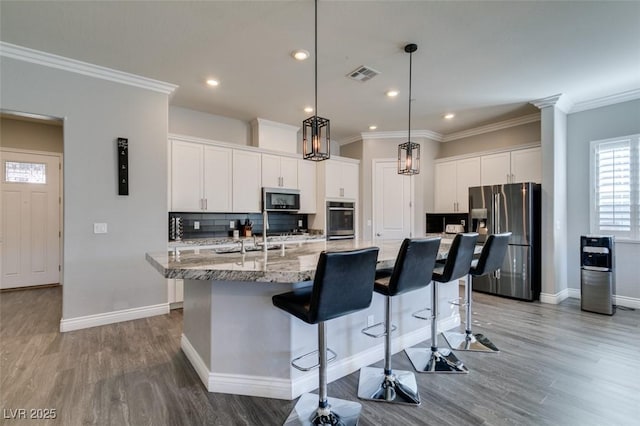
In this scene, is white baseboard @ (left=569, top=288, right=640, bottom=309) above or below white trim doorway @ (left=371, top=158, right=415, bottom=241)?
below

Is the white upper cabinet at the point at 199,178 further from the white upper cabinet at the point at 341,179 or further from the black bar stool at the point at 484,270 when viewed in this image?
the black bar stool at the point at 484,270

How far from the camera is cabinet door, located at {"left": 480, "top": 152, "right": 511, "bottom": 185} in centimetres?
486

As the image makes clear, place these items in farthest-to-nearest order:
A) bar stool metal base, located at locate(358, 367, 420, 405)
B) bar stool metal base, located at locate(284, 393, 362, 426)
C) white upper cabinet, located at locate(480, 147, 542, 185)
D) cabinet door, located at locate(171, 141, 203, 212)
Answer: white upper cabinet, located at locate(480, 147, 542, 185)
cabinet door, located at locate(171, 141, 203, 212)
bar stool metal base, located at locate(358, 367, 420, 405)
bar stool metal base, located at locate(284, 393, 362, 426)

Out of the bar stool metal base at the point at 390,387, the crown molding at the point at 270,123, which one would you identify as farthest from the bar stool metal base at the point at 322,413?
the crown molding at the point at 270,123

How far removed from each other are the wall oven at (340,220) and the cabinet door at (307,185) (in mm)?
317

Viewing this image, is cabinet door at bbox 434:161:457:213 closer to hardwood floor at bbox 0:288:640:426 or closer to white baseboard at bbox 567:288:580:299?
white baseboard at bbox 567:288:580:299

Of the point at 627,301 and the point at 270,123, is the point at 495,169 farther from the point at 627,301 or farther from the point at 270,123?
the point at 270,123

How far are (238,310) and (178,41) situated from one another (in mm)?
2456

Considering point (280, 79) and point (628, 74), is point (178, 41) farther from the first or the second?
A: point (628, 74)

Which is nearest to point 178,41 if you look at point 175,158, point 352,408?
point 175,158

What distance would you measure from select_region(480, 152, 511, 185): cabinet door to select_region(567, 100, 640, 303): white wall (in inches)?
30.5

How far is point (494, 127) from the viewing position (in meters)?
5.27

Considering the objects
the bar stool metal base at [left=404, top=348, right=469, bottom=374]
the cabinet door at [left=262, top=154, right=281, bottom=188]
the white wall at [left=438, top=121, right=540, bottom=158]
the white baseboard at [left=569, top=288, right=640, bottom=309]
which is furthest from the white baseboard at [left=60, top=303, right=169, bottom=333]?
the white baseboard at [left=569, top=288, right=640, bottom=309]

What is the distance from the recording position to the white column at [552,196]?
421cm
